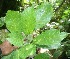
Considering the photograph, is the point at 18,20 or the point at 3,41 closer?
the point at 18,20

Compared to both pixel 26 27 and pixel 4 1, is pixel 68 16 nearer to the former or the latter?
pixel 4 1

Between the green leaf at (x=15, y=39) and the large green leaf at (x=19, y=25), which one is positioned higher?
the large green leaf at (x=19, y=25)

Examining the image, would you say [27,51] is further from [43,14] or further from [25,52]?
[43,14]

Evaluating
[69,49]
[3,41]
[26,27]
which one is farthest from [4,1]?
[26,27]

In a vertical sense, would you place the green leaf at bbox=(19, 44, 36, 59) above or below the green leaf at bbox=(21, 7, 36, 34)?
below

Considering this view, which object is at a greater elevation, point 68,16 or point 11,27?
point 11,27

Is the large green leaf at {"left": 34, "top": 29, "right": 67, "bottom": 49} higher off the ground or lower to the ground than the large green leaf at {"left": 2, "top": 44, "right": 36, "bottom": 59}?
higher

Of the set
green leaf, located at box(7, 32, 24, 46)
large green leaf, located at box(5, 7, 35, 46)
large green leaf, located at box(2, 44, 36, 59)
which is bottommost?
large green leaf, located at box(2, 44, 36, 59)

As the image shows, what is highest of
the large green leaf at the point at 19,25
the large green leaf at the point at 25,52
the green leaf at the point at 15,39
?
the large green leaf at the point at 19,25

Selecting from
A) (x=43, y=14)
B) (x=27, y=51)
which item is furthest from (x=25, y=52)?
(x=43, y=14)

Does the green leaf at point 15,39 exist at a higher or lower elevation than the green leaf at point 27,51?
higher

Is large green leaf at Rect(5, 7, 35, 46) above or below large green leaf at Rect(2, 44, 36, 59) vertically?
above
